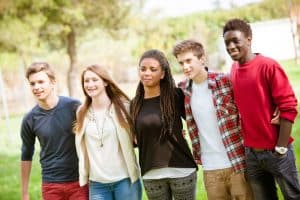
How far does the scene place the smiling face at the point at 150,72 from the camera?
10.7 feet

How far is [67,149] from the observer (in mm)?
3414

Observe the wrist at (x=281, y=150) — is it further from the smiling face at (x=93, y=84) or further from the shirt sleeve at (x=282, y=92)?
the smiling face at (x=93, y=84)

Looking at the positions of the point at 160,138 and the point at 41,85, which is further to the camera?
the point at 41,85

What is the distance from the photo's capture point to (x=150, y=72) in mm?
3258

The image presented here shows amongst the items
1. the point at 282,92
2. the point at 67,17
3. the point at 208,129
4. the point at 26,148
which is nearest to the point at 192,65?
the point at 208,129

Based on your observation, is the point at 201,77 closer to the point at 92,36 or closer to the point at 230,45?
the point at 230,45

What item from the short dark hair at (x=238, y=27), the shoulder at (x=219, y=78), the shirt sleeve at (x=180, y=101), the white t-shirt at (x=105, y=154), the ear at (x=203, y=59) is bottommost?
the white t-shirt at (x=105, y=154)

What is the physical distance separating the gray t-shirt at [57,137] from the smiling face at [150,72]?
601 millimetres

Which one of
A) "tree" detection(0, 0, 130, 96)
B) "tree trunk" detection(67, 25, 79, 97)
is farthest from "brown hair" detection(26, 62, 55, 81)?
"tree trunk" detection(67, 25, 79, 97)

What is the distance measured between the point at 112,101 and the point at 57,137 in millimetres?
481

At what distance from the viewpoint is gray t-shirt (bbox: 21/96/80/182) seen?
11.1ft

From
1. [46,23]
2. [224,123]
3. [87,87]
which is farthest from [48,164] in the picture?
[46,23]

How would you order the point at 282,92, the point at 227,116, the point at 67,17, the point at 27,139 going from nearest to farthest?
the point at 282,92 → the point at 227,116 → the point at 27,139 → the point at 67,17

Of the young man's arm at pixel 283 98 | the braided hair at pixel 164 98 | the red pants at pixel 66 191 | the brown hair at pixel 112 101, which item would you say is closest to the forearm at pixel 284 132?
the young man's arm at pixel 283 98
